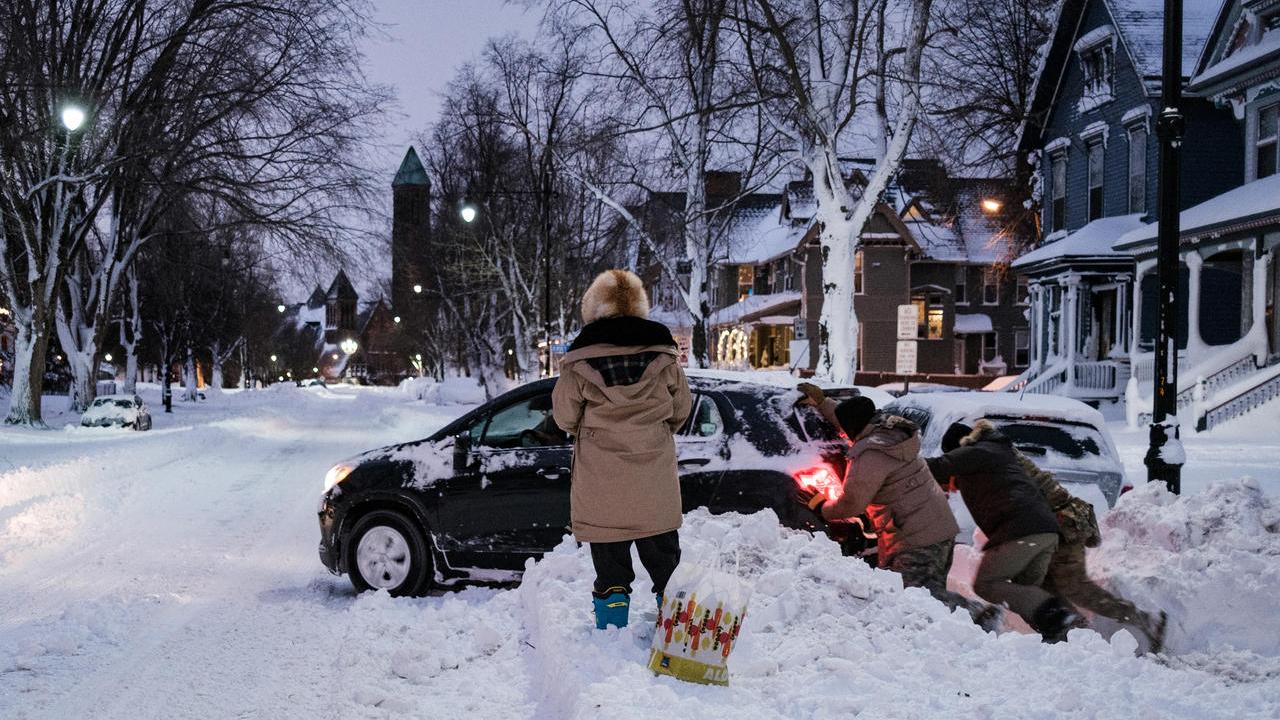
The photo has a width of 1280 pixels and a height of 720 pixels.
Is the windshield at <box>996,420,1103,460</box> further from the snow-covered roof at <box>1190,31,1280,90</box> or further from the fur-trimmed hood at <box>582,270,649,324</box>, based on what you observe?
the snow-covered roof at <box>1190,31,1280,90</box>

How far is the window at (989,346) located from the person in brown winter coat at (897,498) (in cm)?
5031

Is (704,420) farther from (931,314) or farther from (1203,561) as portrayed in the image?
(931,314)

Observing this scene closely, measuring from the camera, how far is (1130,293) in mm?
28438

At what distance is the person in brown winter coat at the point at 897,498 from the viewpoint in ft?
20.6

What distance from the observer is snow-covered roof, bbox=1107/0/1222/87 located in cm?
2600

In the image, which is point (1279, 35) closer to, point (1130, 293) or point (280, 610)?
point (1130, 293)

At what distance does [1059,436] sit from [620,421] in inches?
238

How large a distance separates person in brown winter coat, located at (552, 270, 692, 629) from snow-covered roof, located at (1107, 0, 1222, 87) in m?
25.6

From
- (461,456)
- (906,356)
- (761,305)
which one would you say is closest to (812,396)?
(461,456)

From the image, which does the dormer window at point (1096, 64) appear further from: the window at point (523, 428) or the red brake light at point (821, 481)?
the window at point (523, 428)

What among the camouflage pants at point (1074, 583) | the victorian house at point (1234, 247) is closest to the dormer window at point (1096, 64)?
the victorian house at point (1234, 247)

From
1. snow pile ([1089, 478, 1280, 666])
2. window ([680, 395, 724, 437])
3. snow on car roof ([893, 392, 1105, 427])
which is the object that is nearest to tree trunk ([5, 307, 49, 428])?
window ([680, 395, 724, 437])

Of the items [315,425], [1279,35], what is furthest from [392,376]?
[1279,35]

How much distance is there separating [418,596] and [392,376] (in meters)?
147
